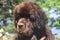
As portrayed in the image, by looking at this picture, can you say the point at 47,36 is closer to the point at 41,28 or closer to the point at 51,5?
the point at 41,28

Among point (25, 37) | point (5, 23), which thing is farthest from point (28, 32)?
point (5, 23)

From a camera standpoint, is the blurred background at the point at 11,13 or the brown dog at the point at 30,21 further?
the blurred background at the point at 11,13

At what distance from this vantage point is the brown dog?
3547mm

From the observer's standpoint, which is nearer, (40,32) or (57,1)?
(40,32)

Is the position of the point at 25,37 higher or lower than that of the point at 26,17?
lower

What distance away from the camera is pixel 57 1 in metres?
7.72

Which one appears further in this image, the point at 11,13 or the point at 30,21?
the point at 11,13

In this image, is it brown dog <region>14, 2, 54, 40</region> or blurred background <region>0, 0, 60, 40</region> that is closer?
brown dog <region>14, 2, 54, 40</region>

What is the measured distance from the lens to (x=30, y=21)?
144 inches

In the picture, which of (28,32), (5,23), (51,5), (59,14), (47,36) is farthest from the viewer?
(5,23)

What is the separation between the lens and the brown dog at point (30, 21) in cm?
355

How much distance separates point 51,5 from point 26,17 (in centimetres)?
390

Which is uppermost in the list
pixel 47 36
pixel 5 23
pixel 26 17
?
pixel 26 17

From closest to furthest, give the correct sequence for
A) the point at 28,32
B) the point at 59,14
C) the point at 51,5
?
the point at 28,32, the point at 51,5, the point at 59,14
